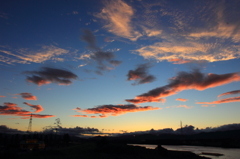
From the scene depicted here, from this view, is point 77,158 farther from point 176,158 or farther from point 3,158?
point 176,158

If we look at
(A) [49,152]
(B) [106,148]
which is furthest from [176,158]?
(A) [49,152]

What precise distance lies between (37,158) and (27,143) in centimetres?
6961

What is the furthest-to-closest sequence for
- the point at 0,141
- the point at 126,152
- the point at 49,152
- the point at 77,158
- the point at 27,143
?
the point at 0,141 → the point at 27,143 → the point at 126,152 → the point at 49,152 → the point at 77,158

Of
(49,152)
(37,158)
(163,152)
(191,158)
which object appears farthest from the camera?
(163,152)

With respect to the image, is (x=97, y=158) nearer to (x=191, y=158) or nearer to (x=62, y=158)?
(x=62, y=158)

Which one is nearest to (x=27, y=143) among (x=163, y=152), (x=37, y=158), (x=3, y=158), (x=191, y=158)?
(x=37, y=158)

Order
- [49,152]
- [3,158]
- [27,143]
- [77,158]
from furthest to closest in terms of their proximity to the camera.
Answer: [27,143]
[49,152]
[77,158]
[3,158]

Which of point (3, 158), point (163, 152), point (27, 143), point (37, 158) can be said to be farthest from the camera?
point (27, 143)

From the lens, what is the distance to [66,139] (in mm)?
151125

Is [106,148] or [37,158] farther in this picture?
[106,148]

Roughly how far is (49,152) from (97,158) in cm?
2001

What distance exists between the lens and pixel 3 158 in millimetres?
46125

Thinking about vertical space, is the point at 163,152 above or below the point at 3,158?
below

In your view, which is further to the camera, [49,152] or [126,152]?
[126,152]
